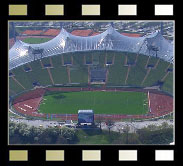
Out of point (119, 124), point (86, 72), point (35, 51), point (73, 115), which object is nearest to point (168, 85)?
point (86, 72)

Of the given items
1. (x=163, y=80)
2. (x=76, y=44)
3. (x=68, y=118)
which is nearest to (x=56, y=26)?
(x=76, y=44)

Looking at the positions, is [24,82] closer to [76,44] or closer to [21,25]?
[76,44]

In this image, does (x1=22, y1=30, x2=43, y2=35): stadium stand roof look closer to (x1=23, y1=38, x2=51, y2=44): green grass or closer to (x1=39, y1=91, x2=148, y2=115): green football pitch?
(x1=23, y1=38, x2=51, y2=44): green grass

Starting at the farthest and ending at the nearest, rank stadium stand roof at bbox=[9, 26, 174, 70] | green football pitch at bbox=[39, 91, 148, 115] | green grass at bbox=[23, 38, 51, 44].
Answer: green grass at bbox=[23, 38, 51, 44]
stadium stand roof at bbox=[9, 26, 174, 70]
green football pitch at bbox=[39, 91, 148, 115]

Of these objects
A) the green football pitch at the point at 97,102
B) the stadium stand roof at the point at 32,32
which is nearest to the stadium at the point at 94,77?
the green football pitch at the point at 97,102

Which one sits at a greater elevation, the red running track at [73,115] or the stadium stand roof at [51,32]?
the stadium stand roof at [51,32]

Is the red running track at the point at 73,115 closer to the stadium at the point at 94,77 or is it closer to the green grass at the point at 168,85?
the stadium at the point at 94,77

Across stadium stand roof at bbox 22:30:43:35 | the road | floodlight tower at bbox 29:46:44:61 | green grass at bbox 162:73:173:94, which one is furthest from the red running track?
stadium stand roof at bbox 22:30:43:35

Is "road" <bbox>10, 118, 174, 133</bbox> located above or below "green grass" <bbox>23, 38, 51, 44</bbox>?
below
